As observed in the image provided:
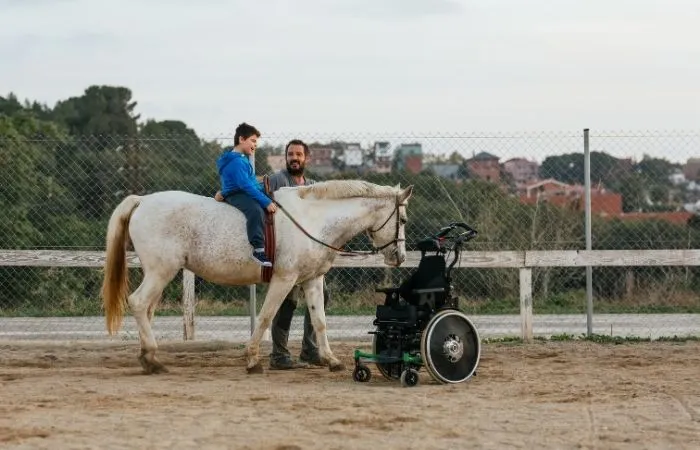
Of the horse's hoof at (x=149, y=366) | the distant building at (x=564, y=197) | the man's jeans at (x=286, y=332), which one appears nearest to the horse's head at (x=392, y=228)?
the man's jeans at (x=286, y=332)

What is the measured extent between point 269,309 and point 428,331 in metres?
1.70

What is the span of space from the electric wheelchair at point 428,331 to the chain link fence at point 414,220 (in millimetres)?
4032

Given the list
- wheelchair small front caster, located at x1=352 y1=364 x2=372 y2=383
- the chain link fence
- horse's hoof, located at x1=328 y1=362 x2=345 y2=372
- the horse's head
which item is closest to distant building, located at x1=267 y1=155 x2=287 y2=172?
the chain link fence

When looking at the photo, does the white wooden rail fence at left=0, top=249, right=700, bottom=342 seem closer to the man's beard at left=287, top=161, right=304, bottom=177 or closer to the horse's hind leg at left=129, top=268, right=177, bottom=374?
the man's beard at left=287, top=161, right=304, bottom=177

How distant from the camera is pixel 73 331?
609 inches

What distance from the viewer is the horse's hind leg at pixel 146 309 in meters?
10.8

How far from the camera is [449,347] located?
10.0 m

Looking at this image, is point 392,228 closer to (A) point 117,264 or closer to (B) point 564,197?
(A) point 117,264

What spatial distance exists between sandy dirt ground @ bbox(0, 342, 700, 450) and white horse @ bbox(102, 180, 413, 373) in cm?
71

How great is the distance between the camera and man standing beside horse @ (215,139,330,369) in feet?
37.7

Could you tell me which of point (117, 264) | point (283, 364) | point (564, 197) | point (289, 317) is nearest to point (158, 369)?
point (117, 264)

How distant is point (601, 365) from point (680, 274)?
574cm

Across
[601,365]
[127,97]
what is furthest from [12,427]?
[127,97]

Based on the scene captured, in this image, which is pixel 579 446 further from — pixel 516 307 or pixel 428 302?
pixel 516 307
